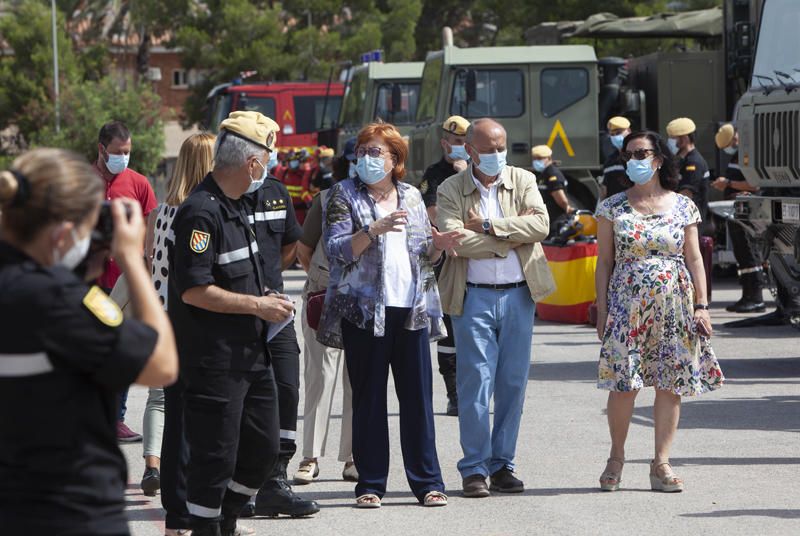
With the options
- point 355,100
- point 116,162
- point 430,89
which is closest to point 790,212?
point 116,162

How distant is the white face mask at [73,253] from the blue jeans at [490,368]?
4.09 m

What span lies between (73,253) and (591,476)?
477cm

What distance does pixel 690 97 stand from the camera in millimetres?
19781

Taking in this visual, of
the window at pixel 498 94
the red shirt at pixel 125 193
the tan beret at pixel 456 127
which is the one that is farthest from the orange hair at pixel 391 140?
the window at pixel 498 94

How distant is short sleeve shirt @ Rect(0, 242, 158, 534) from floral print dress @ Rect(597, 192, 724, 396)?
13.8 ft

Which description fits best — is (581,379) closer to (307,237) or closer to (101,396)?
(307,237)

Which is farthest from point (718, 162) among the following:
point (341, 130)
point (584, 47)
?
point (341, 130)

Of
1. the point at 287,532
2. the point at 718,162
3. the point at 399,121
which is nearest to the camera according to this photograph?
the point at 287,532

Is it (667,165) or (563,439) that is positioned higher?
(667,165)

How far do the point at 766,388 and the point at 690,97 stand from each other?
9307mm

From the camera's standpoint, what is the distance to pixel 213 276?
6.00m

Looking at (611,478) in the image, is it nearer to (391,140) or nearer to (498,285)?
(498,285)

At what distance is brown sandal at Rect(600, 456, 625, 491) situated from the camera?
7570mm

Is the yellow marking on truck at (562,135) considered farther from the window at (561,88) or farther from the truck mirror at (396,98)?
the truck mirror at (396,98)
